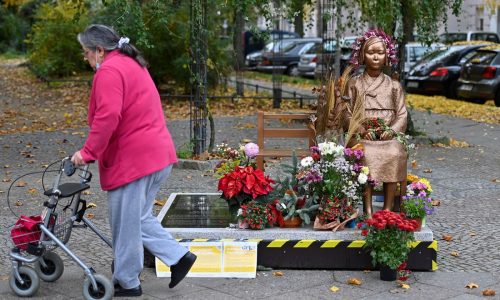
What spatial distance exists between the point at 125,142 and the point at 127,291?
1.04 m

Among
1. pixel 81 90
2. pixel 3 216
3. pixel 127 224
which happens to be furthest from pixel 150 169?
pixel 81 90

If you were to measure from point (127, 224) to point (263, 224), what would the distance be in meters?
1.29

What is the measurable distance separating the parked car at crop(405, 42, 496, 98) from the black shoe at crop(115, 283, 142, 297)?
1799 centimetres

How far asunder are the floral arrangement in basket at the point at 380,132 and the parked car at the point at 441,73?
53.5 feet

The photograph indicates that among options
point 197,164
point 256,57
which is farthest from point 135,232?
point 256,57

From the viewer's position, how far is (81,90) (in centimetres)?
2309

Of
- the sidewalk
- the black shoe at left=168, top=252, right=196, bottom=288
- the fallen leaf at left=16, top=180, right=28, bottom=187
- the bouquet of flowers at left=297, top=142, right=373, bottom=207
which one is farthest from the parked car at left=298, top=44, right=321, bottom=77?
the black shoe at left=168, top=252, right=196, bottom=288

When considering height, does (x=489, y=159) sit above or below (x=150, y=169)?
below

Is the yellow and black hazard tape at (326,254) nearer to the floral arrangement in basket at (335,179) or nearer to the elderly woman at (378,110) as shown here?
the floral arrangement in basket at (335,179)

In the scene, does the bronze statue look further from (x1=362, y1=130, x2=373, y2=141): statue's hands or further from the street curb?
the street curb

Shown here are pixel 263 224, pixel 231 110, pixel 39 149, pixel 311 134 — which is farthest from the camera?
pixel 231 110

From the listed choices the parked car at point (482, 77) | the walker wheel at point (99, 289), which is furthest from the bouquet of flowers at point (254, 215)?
the parked car at point (482, 77)

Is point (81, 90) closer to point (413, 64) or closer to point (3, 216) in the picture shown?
point (413, 64)

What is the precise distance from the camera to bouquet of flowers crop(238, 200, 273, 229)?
6770 millimetres
